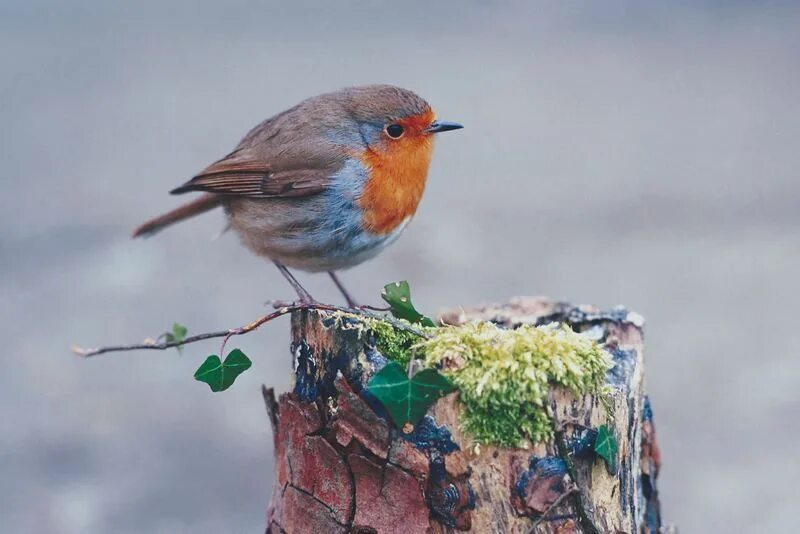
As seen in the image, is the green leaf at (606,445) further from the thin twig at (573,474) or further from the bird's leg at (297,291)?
the bird's leg at (297,291)

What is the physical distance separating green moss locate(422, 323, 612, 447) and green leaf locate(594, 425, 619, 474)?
0.09 meters

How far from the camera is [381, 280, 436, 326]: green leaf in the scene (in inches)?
104

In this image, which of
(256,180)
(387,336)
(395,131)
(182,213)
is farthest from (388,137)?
(387,336)

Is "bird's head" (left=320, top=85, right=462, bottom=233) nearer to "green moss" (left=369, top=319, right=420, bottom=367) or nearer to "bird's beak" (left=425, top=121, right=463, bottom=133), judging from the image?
"bird's beak" (left=425, top=121, right=463, bottom=133)

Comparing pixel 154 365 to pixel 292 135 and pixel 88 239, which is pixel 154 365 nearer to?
pixel 88 239

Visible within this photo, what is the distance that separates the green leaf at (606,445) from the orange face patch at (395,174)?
1.26m

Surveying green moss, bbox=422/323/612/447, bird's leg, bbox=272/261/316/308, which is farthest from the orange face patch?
green moss, bbox=422/323/612/447

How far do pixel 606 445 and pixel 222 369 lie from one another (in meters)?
0.87

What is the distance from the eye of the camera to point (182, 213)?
406 cm

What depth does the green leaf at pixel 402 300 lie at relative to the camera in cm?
264

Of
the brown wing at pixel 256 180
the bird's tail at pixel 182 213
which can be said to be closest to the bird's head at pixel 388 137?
the brown wing at pixel 256 180

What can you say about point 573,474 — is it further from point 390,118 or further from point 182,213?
point 182,213

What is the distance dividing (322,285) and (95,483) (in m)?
Result: 2.02

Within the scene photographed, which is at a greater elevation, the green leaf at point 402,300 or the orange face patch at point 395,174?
the orange face patch at point 395,174
